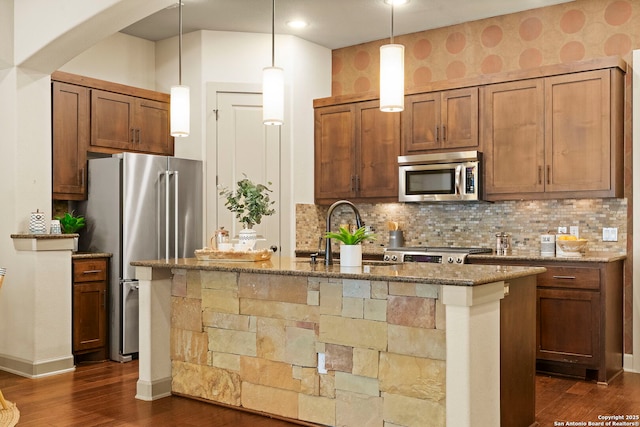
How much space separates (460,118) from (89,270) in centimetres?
342

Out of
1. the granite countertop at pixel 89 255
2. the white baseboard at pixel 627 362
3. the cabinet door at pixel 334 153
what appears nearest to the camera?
the white baseboard at pixel 627 362

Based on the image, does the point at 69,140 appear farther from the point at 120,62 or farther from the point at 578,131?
the point at 578,131

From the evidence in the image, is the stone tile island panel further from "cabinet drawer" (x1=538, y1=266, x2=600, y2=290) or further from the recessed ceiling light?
the recessed ceiling light

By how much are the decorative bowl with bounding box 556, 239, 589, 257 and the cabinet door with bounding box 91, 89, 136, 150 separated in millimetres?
3907

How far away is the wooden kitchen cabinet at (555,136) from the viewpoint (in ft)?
15.9

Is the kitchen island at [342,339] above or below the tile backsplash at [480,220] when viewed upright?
below

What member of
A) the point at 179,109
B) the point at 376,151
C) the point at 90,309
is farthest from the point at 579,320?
the point at 90,309

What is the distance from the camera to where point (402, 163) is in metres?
5.86

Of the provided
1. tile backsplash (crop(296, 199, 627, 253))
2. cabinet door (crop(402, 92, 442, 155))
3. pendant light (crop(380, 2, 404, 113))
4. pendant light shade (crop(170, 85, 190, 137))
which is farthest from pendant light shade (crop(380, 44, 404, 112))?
tile backsplash (crop(296, 199, 627, 253))

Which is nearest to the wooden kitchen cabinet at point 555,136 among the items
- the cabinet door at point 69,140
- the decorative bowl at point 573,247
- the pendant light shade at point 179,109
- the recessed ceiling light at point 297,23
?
the decorative bowl at point 573,247

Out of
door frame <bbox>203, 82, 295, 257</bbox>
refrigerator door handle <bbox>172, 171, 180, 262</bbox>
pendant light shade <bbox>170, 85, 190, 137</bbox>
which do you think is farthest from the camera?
door frame <bbox>203, 82, 295, 257</bbox>

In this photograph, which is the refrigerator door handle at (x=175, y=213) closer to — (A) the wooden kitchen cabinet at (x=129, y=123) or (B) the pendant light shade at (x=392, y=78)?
(A) the wooden kitchen cabinet at (x=129, y=123)

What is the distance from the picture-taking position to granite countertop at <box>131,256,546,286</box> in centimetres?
289

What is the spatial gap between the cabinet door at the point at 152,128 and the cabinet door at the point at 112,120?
75 mm
